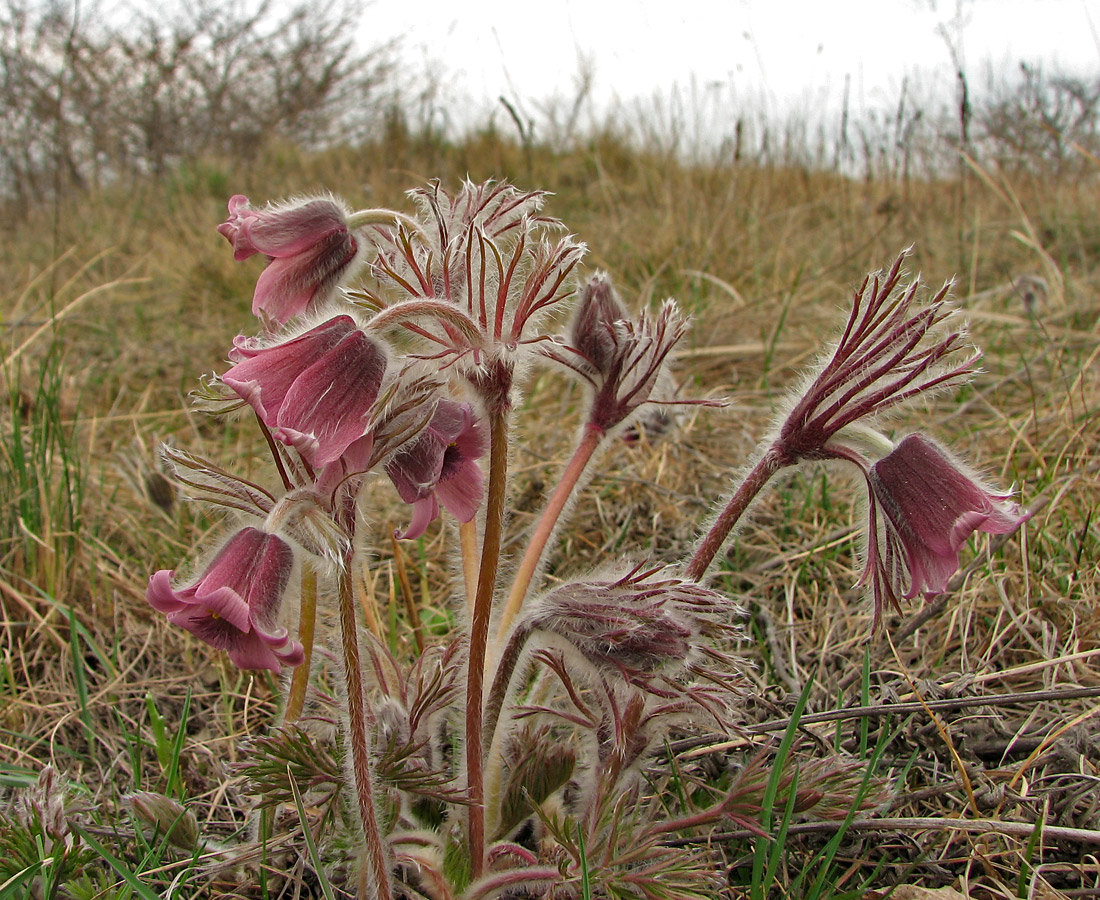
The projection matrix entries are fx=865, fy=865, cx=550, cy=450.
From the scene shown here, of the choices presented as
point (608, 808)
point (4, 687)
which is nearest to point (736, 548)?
point (608, 808)

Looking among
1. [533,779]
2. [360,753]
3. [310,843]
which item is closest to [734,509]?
[533,779]

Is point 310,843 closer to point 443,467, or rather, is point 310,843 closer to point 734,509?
point 443,467

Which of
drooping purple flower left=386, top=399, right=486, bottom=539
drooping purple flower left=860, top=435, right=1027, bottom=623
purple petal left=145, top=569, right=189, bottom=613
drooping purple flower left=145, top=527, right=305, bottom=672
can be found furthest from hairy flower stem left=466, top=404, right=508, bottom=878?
drooping purple flower left=860, top=435, right=1027, bottom=623

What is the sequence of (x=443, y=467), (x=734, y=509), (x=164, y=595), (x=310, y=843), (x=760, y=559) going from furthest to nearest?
(x=760, y=559) < (x=734, y=509) < (x=443, y=467) < (x=310, y=843) < (x=164, y=595)

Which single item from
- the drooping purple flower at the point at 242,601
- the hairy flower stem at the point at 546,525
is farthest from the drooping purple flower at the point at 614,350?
the drooping purple flower at the point at 242,601

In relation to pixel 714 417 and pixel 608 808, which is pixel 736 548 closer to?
pixel 714 417

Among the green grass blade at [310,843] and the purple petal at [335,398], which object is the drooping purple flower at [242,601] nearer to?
the purple petal at [335,398]
